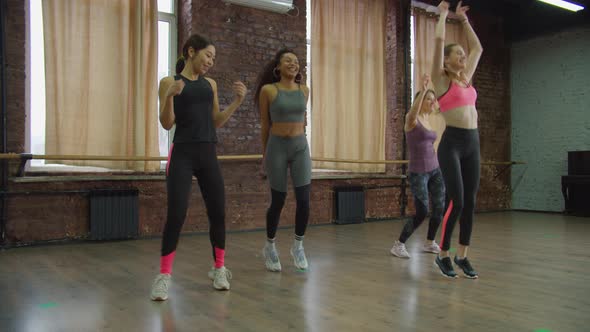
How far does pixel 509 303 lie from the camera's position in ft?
7.79

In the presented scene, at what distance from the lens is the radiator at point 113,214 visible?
4531 mm

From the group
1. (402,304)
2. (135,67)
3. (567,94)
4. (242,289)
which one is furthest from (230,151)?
(567,94)

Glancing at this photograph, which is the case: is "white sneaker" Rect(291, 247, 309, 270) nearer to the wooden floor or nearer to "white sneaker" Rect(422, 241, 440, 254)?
the wooden floor

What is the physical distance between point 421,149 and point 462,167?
0.93m

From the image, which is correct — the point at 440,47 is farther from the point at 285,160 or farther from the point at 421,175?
the point at 421,175

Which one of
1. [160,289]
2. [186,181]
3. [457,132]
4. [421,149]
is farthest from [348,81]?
[160,289]

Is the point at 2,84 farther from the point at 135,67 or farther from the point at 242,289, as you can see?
the point at 242,289

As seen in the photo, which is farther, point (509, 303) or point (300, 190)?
point (300, 190)

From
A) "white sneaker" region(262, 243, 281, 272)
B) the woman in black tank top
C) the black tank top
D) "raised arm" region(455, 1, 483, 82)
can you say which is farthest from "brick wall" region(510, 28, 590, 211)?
the black tank top

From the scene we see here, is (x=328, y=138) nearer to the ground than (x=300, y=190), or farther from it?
farther from it

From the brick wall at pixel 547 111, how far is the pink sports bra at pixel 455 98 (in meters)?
5.47

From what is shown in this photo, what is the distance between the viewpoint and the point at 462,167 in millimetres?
2871

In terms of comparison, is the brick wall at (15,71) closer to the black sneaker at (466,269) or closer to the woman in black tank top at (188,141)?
the woman in black tank top at (188,141)

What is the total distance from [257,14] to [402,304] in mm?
4092
